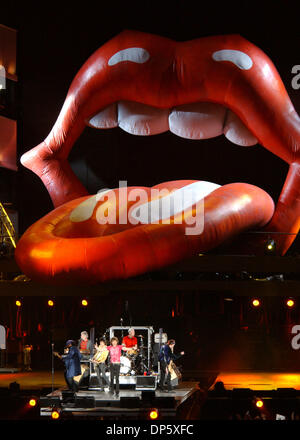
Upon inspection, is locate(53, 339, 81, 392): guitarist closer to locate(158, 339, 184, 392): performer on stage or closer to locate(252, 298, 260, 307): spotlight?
locate(158, 339, 184, 392): performer on stage

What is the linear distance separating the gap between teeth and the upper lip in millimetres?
340

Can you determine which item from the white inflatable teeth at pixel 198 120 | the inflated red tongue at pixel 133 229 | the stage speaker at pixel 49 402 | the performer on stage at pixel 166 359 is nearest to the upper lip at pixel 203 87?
the white inflatable teeth at pixel 198 120

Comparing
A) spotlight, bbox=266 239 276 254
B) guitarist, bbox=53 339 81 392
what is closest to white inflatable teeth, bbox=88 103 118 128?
spotlight, bbox=266 239 276 254

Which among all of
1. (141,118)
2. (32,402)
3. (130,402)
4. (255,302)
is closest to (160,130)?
(141,118)

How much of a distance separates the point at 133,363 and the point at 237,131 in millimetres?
5237

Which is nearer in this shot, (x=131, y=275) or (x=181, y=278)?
(x=131, y=275)

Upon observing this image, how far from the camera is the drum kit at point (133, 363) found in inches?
499

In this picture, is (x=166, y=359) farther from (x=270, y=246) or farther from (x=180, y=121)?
(x=180, y=121)

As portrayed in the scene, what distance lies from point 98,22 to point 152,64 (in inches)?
96.4

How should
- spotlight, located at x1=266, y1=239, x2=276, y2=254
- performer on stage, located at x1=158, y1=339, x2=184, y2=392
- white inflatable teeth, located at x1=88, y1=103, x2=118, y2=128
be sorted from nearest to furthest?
1. performer on stage, located at x1=158, y1=339, x2=184, y2=392
2. spotlight, located at x1=266, y1=239, x2=276, y2=254
3. white inflatable teeth, located at x1=88, y1=103, x2=118, y2=128

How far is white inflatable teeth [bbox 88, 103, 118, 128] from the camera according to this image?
14633 mm
